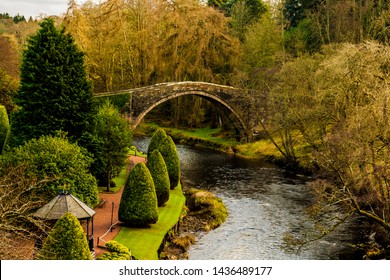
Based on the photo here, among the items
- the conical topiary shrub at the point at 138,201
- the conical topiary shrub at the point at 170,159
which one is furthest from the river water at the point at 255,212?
the conical topiary shrub at the point at 170,159

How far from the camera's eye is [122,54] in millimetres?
67438

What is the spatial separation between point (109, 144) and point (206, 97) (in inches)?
1085

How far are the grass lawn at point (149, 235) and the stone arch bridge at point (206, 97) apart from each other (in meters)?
21.1

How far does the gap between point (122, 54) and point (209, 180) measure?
96.3ft

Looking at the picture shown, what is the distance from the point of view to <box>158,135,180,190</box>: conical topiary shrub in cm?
3772

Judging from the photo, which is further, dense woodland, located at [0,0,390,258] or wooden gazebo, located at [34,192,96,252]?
dense woodland, located at [0,0,390,258]

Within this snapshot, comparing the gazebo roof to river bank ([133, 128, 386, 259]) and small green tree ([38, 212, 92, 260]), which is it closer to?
small green tree ([38, 212, 92, 260])

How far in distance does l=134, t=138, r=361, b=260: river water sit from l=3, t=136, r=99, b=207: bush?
7101 mm

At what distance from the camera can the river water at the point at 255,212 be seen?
2761 cm

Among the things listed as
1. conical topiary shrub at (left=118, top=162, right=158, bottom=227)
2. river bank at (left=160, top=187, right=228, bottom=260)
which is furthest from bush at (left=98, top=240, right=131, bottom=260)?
conical topiary shrub at (left=118, top=162, right=158, bottom=227)

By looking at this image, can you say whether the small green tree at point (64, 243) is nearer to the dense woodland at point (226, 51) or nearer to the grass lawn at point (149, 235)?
the grass lawn at point (149, 235)

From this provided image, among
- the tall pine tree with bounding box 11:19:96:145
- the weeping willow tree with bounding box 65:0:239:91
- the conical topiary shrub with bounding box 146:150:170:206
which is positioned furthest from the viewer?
the weeping willow tree with bounding box 65:0:239:91
